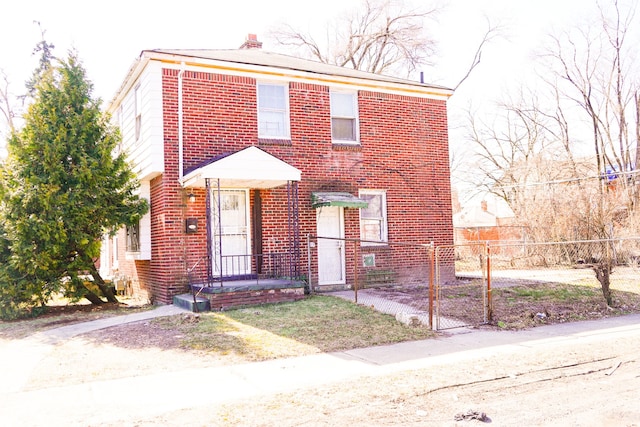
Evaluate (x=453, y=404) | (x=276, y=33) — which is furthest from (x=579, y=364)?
(x=276, y=33)

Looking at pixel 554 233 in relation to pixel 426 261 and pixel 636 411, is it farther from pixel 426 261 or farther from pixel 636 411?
pixel 636 411

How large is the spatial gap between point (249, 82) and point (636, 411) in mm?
10819

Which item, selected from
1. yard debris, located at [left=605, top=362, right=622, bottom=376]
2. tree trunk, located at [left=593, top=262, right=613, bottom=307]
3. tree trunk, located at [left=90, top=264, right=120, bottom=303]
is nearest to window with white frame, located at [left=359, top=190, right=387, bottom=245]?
tree trunk, located at [left=593, top=262, right=613, bottom=307]

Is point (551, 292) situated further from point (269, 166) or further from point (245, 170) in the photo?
A: point (245, 170)

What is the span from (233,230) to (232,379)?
6.87 meters

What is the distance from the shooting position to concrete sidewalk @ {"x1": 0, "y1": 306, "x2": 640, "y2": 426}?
5344 mm

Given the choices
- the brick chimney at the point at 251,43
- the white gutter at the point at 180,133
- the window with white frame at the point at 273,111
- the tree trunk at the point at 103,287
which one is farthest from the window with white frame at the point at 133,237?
the brick chimney at the point at 251,43

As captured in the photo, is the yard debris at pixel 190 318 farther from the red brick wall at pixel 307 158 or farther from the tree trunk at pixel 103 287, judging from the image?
the tree trunk at pixel 103 287

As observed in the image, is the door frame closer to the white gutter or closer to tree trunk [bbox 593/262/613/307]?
the white gutter

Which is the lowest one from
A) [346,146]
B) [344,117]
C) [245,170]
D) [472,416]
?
[472,416]

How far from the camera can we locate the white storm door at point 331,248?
13.9m

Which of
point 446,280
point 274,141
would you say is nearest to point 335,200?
point 274,141

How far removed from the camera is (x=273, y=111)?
13.8 metres

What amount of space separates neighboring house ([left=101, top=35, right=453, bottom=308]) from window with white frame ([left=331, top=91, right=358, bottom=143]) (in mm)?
28
